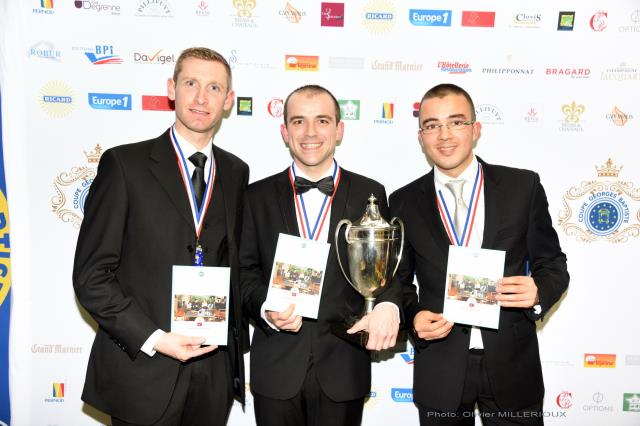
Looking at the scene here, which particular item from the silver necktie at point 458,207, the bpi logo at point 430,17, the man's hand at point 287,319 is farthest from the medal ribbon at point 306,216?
the bpi logo at point 430,17

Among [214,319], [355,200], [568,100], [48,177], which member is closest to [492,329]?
[355,200]

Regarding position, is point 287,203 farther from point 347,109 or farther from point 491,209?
point 347,109

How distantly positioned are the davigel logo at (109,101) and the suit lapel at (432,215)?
2307mm

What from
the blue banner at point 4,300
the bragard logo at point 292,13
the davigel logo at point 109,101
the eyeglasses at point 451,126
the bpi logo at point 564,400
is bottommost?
the bpi logo at point 564,400

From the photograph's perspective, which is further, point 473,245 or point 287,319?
point 473,245

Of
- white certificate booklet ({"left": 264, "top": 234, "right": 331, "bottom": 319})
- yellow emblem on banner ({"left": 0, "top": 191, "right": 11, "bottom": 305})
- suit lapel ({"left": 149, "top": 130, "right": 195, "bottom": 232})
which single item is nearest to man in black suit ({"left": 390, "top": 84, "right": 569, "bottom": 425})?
white certificate booklet ({"left": 264, "top": 234, "right": 331, "bottom": 319})

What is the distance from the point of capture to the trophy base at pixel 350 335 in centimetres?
245

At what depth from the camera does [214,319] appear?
2.33m

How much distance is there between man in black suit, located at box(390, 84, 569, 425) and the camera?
2.61m

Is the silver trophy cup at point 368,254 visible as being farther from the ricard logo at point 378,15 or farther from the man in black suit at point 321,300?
the ricard logo at point 378,15

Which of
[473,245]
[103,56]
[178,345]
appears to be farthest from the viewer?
[103,56]

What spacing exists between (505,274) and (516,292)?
211mm

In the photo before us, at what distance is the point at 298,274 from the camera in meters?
2.45

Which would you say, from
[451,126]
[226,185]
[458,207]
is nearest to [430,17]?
[451,126]
